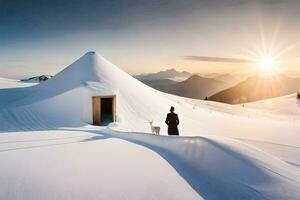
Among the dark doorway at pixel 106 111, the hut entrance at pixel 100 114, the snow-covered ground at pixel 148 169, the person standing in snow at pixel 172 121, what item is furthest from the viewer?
the dark doorway at pixel 106 111

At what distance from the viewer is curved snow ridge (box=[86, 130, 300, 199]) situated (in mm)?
3537

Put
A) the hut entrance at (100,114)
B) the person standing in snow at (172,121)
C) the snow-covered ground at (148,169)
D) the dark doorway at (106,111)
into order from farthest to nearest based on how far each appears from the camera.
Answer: the dark doorway at (106,111) → the hut entrance at (100,114) → the person standing in snow at (172,121) → the snow-covered ground at (148,169)

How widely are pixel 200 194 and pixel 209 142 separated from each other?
1.70m

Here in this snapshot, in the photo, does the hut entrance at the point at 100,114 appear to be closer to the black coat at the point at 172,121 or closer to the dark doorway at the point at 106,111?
the dark doorway at the point at 106,111

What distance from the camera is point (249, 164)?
4254 mm

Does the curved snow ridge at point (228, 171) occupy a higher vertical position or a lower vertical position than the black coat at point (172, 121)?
lower

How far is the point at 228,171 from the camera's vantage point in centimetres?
414

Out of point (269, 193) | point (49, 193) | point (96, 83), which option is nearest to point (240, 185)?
point (269, 193)

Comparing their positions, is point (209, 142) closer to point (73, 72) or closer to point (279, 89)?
point (73, 72)

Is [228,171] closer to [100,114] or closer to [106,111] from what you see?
[100,114]

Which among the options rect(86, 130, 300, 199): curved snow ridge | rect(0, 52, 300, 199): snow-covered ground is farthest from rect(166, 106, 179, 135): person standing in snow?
rect(86, 130, 300, 199): curved snow ridge

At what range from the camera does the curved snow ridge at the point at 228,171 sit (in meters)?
3.54

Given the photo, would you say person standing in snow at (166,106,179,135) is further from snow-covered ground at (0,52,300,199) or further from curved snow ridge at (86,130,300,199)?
curved snow ridge at (86,130,300,199)

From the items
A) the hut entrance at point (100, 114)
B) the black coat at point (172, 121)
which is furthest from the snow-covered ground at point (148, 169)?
the hut entrance at point (100, 114)
